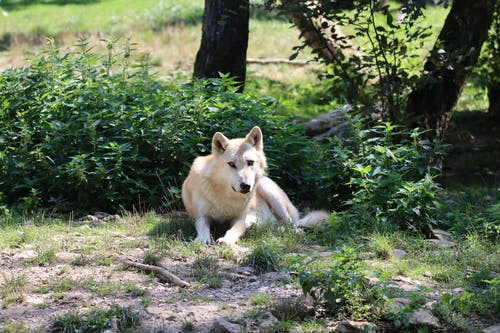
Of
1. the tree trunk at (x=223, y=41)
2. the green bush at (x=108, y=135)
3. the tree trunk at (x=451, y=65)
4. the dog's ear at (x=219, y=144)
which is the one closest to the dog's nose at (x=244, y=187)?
the dog's ear at (x=219, y=144)

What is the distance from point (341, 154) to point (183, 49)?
35.7ft

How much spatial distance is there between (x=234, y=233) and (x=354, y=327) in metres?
2.61

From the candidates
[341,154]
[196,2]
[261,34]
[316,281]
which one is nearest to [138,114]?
[341,154]

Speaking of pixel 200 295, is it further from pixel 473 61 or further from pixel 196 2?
pixel 196 2

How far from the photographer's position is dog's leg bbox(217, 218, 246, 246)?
7.34 m

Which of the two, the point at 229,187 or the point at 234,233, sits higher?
the point at 229,187

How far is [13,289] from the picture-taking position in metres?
5.77

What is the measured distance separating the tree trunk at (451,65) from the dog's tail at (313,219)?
2227 millimetres

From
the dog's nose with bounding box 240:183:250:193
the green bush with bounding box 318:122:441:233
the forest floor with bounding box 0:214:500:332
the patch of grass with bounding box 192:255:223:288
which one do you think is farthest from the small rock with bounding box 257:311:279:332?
the green bush with bounding box 318:122:441:233

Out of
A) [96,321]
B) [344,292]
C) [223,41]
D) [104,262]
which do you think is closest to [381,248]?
[344,292]

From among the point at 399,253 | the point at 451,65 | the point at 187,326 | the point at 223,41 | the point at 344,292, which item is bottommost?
the point at 399,253

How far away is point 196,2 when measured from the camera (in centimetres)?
2581

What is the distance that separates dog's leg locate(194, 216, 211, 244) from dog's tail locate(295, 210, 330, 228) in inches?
42.1

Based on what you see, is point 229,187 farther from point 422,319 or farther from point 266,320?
point 422,319
